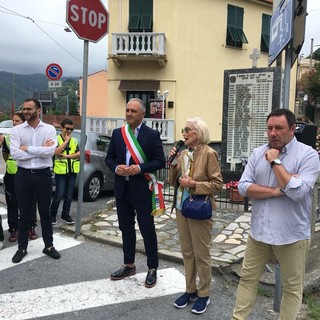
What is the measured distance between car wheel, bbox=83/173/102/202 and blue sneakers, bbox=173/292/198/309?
4552mm

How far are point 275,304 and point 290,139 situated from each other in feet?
5.35

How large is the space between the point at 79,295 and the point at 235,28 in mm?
16471

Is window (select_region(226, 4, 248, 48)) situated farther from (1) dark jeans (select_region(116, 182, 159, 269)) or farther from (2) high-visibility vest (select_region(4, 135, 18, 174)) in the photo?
(1) dark jeans (select_region(116, 182, 159, 269))

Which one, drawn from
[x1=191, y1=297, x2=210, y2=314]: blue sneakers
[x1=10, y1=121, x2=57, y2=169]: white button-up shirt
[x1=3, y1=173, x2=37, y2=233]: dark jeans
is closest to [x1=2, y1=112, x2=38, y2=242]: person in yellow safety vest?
[x1=3, y1=173, x2=37, y2=233]: dark jeans

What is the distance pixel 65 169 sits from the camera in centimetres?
580

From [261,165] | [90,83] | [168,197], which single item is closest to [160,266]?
[261,165]

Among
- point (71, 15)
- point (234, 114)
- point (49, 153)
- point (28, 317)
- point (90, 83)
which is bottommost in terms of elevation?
point (28, 317)

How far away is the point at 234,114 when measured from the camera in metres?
7.77

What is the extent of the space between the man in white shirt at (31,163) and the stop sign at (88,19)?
1225 mm

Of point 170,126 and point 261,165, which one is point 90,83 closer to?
point 170,126

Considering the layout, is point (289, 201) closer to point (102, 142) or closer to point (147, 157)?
point (147, 157)

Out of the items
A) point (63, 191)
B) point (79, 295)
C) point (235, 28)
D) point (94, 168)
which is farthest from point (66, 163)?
point (235, 28)

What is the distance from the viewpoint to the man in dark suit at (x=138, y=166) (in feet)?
12.0

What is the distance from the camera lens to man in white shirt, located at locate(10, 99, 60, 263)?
169 inches
